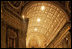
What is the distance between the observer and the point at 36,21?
2188 centimetres

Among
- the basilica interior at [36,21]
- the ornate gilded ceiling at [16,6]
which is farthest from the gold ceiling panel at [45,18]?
the ornate gilded ceiling at [16,6]

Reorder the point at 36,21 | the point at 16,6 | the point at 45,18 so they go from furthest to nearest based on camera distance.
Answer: the point at 36,21, the point at 45,18, the point at 16,6

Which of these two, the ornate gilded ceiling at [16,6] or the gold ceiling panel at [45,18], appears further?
the gold ceiling panel at [45,18]

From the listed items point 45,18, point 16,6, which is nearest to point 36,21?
point 45,18

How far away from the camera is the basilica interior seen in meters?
11.9

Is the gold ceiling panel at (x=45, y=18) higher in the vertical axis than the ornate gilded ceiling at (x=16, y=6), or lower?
lower

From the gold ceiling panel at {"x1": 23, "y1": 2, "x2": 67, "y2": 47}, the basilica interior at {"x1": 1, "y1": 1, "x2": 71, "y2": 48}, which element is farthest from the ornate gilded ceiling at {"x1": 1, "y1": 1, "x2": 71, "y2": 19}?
the gold ceiling panel at {"x1": 23, "y1": 2, "x2": 67, "y2": 47}

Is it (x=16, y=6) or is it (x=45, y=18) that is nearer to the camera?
(x=16, y=6)

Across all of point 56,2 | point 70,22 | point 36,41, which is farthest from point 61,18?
point 36,41

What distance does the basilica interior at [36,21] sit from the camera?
11891mm

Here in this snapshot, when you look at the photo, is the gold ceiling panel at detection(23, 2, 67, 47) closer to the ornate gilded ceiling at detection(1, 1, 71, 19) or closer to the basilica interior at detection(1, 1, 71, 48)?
the basilica interior at detection(1, 1, 71, 48)

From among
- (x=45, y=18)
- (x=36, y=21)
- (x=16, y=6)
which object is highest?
(x=16, y=6)

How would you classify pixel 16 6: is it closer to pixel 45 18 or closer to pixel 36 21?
pixel 45 18

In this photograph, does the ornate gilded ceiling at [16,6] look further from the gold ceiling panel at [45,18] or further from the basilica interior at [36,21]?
the gold ceiling panel at [45,18]
